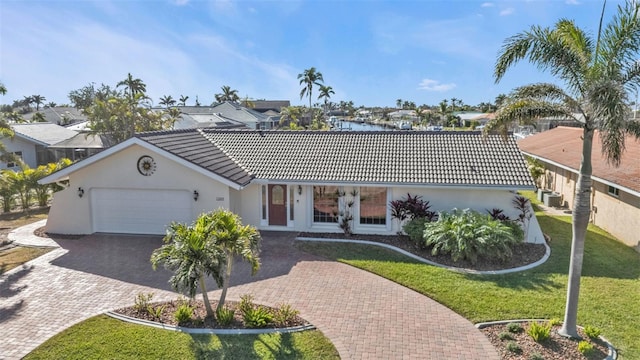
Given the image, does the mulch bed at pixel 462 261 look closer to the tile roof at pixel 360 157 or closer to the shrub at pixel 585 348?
the tile roof at pixel 360 157

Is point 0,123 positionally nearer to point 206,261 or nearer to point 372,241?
point 206,261

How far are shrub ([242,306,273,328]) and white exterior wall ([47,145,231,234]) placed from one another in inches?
294

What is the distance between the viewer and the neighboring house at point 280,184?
663 inches

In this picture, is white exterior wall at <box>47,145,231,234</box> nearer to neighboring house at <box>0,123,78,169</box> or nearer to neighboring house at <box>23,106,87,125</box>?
neighboring house at <box>0,123,78,169</box>

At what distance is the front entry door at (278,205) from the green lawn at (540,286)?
8.52 ft

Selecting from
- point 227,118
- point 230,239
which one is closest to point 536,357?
point 230,239

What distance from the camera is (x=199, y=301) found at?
37.4ft

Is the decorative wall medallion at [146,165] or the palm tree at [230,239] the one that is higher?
the decorative wall medallion at [146,165]

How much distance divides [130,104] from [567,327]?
33.5 meters

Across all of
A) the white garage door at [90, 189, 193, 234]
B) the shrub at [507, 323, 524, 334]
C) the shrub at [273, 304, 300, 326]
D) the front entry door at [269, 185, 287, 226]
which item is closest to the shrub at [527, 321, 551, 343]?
the shrub at [507, 323, 524, 334]

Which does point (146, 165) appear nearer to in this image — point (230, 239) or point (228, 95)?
point (230, 239)

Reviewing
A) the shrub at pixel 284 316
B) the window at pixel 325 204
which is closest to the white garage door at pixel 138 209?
the window at pixel 325 204

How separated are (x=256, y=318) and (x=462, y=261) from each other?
7645 millimetres

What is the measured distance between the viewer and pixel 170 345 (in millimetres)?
9156
